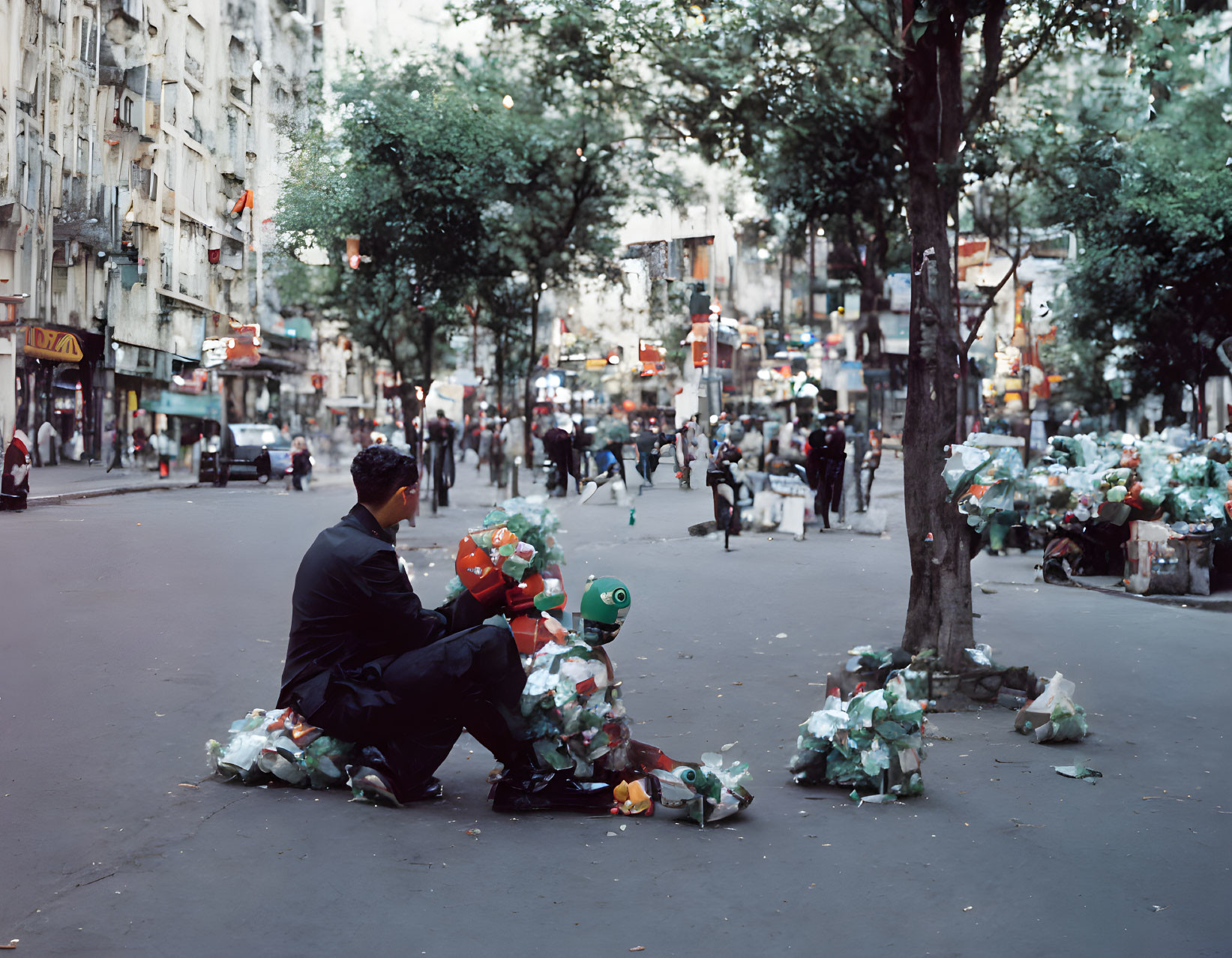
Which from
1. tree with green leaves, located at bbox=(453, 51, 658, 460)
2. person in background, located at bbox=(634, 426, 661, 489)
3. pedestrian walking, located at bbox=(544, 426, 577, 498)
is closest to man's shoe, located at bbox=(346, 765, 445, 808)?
tree with green leaves, located at bbox=(453, 51, 658, 460)

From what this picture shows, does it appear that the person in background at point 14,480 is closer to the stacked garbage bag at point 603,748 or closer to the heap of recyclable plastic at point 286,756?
the heap of recyclable plastic at point 286,756

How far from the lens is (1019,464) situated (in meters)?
7.47

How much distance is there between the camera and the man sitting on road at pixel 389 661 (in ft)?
16.4

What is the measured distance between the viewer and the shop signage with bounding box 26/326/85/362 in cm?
1919

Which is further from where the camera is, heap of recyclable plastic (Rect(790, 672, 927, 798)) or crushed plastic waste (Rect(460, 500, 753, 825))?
heap of recyclable plastic (Rect(790, 672, 927, 798))

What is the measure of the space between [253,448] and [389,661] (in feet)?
82.8

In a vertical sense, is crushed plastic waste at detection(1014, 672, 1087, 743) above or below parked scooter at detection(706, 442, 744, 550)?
below

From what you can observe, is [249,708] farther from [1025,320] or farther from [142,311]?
[1025,320]

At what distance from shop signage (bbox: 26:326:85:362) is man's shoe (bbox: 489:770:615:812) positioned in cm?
1603

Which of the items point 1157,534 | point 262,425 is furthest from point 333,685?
point 262,425

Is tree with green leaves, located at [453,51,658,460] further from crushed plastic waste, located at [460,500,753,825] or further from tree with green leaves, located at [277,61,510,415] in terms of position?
crushed plastic waste, located at [460,500,753,825]

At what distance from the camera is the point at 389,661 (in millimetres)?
5086

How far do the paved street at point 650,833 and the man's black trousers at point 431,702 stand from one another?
0.81 feet

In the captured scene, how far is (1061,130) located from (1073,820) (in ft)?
82.5
